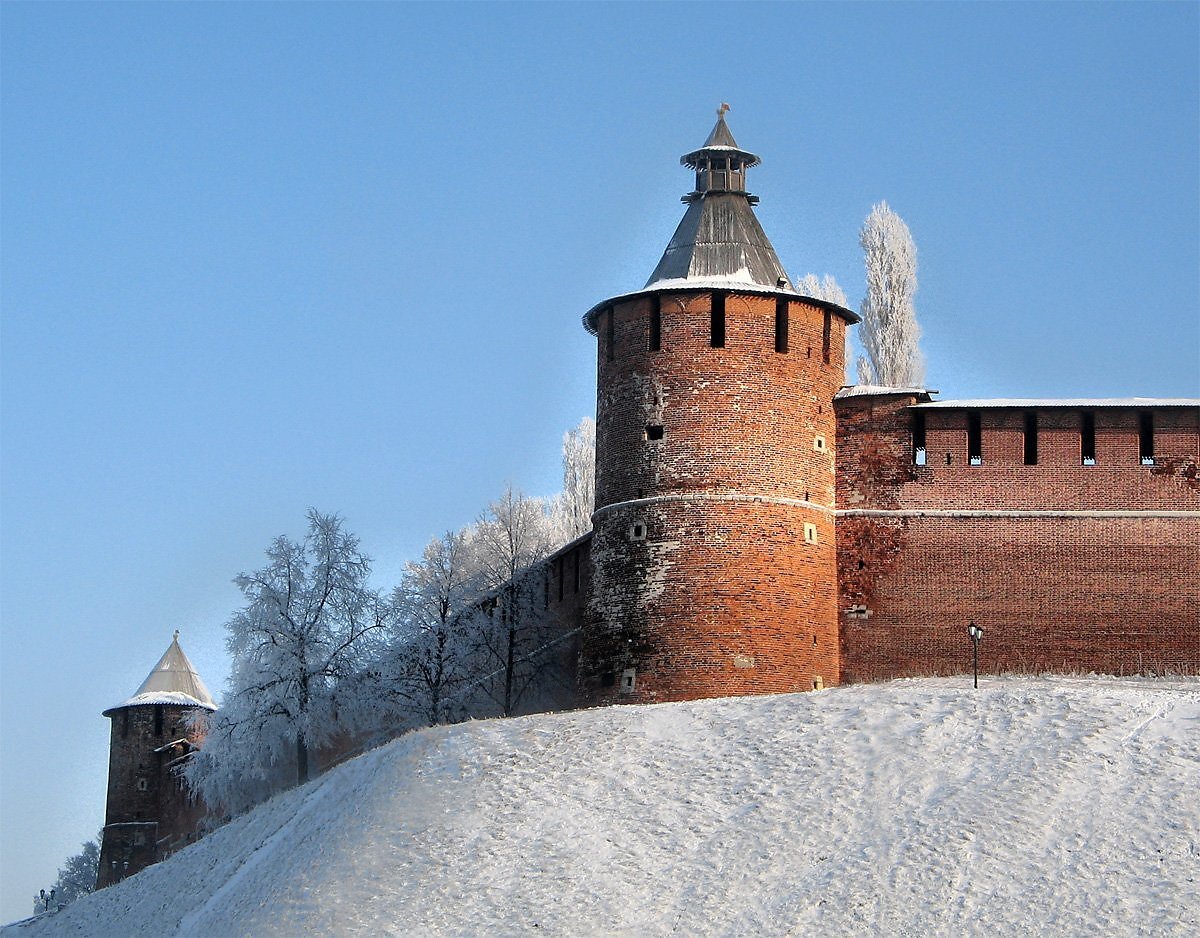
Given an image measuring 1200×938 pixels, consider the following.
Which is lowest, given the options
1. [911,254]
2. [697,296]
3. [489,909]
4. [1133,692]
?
[489,909]

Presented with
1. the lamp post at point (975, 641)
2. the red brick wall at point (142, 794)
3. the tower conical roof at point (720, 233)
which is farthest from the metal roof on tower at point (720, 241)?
the red brick wall at point (142, 794)

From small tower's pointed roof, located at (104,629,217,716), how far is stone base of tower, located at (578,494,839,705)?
2253cm

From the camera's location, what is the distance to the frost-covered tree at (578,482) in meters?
61.6

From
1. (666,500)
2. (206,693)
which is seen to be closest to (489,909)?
(666,500)

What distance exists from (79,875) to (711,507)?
35098 mm

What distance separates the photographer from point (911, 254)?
171 feet

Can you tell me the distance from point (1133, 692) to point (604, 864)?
8.60m

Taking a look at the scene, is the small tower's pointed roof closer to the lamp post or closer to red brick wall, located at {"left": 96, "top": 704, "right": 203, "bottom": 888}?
red brick wall, located at {"left": 96, "top": 704, "right": 203, "bottom": 888}

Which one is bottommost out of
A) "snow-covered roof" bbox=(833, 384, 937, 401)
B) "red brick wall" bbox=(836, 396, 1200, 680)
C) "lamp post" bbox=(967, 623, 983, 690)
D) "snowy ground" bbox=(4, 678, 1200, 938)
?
"snowy ground" bbox=(4, 678, 1200, 938)

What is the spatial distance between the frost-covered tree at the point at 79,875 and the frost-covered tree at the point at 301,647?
1868 cm

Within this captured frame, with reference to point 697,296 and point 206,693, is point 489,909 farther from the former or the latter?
point 206,693

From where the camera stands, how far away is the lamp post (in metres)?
34.9

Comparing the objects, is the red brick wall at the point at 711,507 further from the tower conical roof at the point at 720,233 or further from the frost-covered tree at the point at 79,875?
the frost-covered tree at the point at 79,875

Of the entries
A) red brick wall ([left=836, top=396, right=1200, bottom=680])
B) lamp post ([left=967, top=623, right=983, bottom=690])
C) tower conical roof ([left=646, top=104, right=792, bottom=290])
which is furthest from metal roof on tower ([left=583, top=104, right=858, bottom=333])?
lamp post ([left=967, top=623, right=983, bottom=690])
